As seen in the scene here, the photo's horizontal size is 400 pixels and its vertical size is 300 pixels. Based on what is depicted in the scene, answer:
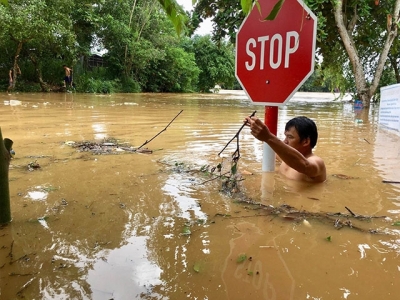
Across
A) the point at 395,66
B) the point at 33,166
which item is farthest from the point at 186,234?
the point at 395,66

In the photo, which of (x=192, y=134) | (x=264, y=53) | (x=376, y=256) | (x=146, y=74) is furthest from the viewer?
(x=146, y=74)

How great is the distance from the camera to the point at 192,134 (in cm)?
585

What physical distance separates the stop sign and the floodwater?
81cm

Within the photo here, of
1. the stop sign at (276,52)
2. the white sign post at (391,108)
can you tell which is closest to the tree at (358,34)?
the white sign post at (391,108)

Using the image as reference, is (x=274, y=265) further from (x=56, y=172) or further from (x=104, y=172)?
(x=56, y=172)

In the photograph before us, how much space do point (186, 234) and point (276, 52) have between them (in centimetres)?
150

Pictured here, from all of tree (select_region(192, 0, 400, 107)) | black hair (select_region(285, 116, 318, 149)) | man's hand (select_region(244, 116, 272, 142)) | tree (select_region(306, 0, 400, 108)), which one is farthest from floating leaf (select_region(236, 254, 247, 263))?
tree (select_region(306, 0, 400, 108))

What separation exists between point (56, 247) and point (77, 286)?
399 millimetres

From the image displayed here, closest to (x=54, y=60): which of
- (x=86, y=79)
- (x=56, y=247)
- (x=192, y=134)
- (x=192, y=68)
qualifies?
(x=86, y=79)

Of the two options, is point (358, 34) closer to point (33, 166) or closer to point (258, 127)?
point (258, 127)

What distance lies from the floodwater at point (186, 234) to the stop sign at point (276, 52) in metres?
0.81

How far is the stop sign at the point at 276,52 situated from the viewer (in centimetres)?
244

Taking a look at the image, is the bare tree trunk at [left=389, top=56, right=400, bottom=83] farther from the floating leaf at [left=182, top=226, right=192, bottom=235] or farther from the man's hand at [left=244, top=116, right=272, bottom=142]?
the floating leaf at [left=182, top=226, right=192, bottom=235]

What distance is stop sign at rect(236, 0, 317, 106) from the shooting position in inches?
96.0
